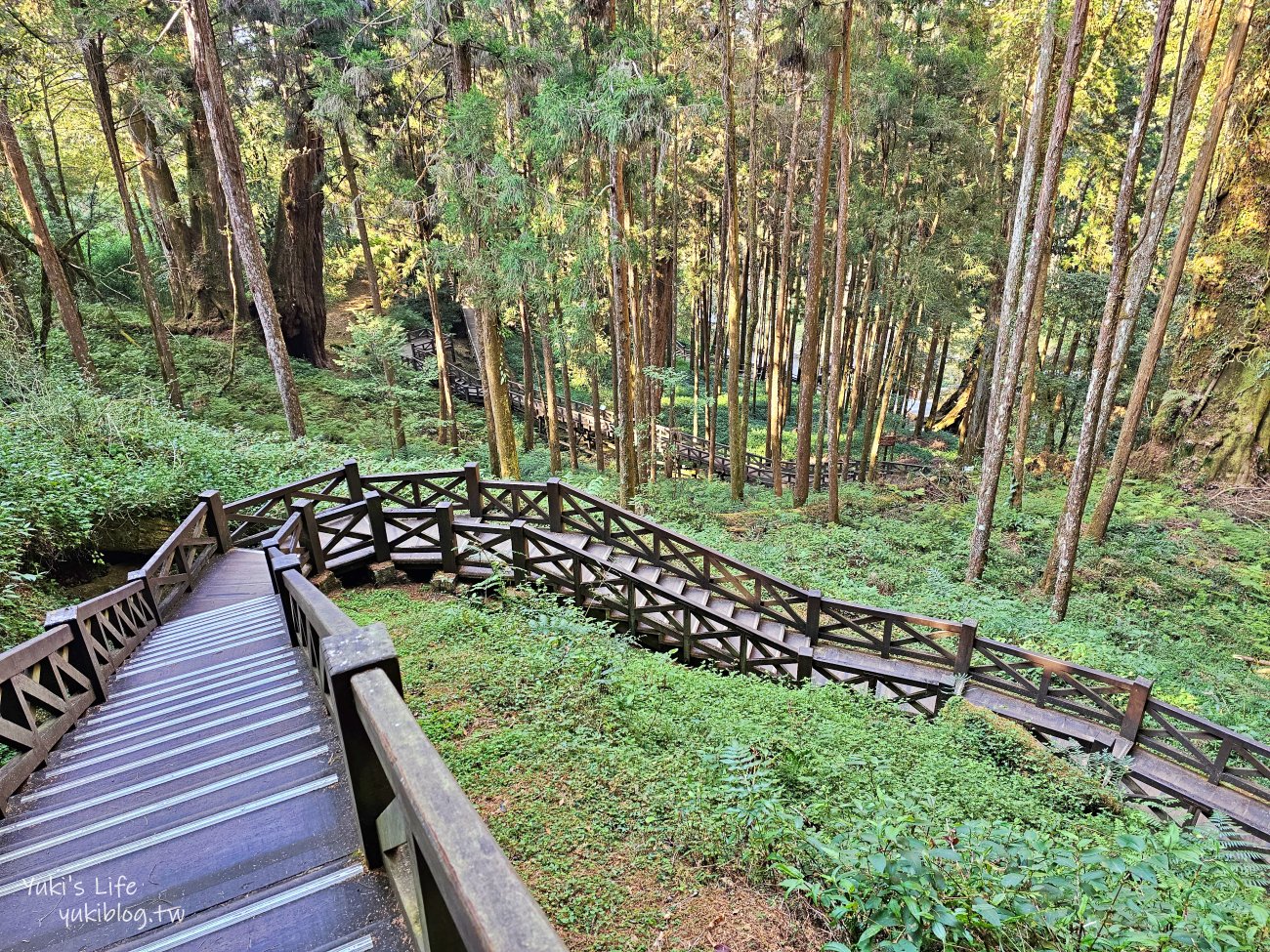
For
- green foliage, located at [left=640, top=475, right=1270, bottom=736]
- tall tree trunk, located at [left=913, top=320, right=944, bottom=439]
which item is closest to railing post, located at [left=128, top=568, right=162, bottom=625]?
green foliage, located at [left=640, top=475, right=1270, bottom=736]

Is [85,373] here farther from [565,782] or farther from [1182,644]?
[1182,644]

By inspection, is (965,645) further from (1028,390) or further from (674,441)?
(674,441)

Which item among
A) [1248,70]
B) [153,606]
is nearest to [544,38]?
[153,606]

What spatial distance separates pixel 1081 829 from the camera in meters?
4.82

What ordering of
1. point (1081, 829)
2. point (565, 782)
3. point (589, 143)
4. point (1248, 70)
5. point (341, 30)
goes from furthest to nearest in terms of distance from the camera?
1. point (341, 30)
2. point (1248, 70)
3. point (589, 143)
4. point (1081, 829)
5. point (565, 782)

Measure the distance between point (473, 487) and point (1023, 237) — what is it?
10.5m

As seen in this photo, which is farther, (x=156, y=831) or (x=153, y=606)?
(x=153, y=606)

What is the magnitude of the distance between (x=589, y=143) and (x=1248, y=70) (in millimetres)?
14442

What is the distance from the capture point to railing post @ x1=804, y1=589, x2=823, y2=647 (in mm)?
8336

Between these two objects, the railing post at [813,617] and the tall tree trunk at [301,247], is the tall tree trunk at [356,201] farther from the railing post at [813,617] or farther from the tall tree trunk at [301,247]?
the railing post at [813,617]

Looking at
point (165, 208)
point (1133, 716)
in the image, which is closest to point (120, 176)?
point (165, 208)

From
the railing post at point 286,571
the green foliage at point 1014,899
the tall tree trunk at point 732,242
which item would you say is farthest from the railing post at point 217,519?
the tall tree trunk at point 732,242

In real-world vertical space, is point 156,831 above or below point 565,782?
above

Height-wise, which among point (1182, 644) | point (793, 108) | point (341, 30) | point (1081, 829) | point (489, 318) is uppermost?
point (341, 30)
